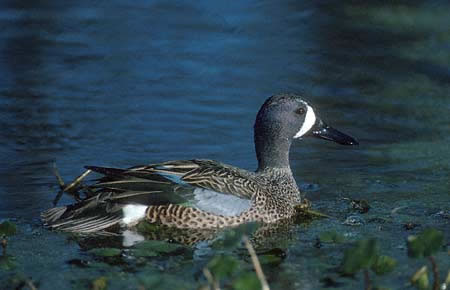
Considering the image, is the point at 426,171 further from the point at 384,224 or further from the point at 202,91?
the point at 202,91

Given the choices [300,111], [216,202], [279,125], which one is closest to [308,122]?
[300,111]

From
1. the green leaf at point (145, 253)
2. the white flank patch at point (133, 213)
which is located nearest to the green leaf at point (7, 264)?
the green leaf at point (145, 253)

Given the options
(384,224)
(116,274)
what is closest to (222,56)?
(384,224)

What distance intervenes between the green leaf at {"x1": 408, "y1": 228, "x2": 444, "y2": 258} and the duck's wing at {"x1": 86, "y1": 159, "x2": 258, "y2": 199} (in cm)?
232

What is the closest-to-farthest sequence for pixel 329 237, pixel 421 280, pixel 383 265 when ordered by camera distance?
pixel 421 280 < pixel 383 265 < pixel 329 237

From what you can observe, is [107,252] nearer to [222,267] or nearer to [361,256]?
[222,267]

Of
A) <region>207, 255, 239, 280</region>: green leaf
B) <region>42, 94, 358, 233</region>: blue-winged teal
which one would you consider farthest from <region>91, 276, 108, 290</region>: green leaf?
<region>42, 94, 358, 233</region>: blue-winged teal

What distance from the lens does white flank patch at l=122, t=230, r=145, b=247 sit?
22.8 ft

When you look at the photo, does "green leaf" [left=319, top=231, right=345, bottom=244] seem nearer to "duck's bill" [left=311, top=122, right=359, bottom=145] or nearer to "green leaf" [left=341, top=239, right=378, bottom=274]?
"green leaf" [left=341, top=239, right=378, bottom=274]

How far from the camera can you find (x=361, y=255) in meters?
5.13

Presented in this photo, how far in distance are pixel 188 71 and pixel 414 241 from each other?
5466 millimetres

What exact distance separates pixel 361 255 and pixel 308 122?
287cm

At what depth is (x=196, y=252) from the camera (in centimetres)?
675

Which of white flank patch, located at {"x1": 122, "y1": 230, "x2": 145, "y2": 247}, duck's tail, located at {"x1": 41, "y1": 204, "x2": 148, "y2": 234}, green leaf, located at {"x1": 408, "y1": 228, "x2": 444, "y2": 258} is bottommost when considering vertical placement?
white flank patch, located at {"x1": 122, "y1": 230, "x2": 145, "y2": 247}
